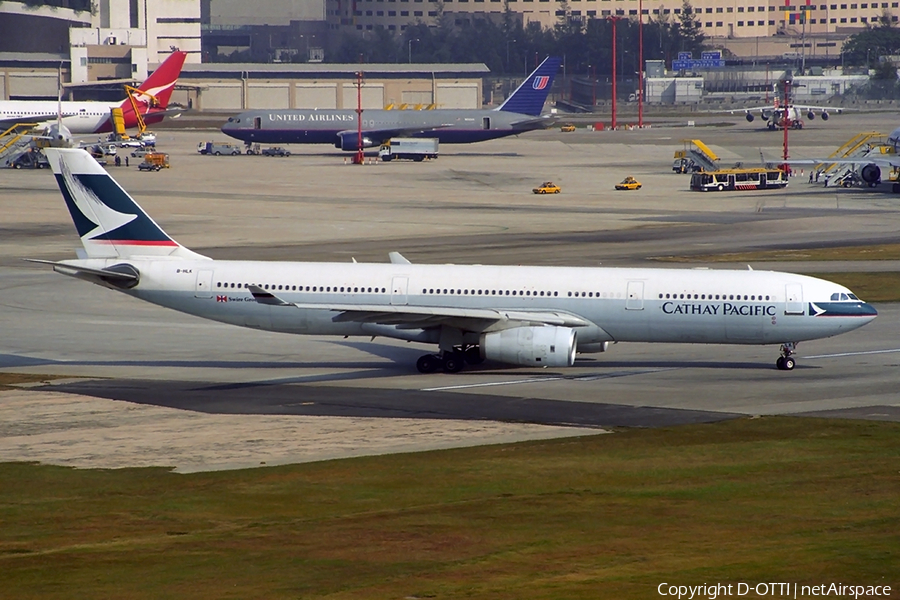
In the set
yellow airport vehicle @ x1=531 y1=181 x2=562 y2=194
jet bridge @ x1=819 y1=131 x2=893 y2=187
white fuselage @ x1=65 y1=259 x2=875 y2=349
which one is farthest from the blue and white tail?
jet bridge @ x1=819 y1=131 x2=893 y2=187

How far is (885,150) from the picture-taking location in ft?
422

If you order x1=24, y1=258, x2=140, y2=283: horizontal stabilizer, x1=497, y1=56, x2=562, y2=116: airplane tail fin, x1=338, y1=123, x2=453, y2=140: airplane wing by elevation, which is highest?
x1=497, y1=56, x2=562, y2=116: airplane tail fin

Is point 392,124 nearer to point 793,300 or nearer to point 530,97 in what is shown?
point 530,97

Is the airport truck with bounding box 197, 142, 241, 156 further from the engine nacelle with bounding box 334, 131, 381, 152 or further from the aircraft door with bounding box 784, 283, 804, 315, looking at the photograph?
the aircraft door with bounding box 784, 283, 804, 315

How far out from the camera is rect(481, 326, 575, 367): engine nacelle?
44719 mm

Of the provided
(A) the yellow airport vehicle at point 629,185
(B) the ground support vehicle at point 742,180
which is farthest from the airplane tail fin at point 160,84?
(B) the ground support vehicle at point 742,180

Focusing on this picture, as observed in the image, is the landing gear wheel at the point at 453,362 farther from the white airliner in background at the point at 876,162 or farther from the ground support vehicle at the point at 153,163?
the ground support vehicle at the point at 153,163

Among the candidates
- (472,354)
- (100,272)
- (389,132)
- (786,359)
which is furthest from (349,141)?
(786,359)

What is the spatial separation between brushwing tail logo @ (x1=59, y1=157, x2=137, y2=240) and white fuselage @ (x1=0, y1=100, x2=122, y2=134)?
120 metres

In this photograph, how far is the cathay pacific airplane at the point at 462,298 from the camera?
45.6m

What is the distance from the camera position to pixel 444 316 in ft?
149

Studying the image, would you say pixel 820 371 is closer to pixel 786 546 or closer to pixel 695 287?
pixel 695 287

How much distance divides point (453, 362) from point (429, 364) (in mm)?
1057

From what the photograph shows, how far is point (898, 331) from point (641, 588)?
37173mm
